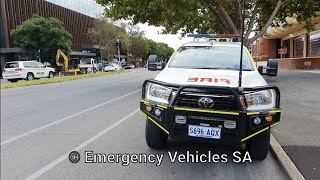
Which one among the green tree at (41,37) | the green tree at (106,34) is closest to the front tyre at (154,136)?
the green tree at (41,37)

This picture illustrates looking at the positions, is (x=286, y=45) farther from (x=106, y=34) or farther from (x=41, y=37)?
(x=41, y=37)

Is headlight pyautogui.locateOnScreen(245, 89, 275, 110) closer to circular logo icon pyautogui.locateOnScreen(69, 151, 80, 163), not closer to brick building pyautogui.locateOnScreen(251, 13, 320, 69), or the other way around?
circular logo icon pyautogui.locateOnScreen(69, 151, 80, 163)

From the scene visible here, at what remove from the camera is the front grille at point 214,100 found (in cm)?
A: 514

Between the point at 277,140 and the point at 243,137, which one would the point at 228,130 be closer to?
the point at 243,137

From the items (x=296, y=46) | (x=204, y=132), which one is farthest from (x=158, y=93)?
(x=296, y=46)

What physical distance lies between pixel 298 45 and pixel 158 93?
44151 mm

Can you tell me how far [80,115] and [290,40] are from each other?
46.0 m

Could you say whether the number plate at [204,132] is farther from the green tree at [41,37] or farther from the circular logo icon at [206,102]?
the green tree at [41,37]

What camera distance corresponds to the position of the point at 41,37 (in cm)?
5516

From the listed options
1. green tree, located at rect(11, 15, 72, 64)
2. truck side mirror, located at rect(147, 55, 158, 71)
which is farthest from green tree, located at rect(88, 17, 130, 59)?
truck side mirror, located at rect(147, 55, 158, 71)

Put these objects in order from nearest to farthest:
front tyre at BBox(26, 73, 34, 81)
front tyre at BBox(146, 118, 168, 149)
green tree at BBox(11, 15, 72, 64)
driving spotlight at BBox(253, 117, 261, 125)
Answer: driving spotlight at BBox(253, 117, 261, 125) → front tyre at BBox(146, 118, 168, 149) → front tyre at BBox(26, 73, 34, 81) → green tree at BBox(11, 15, 72, 64)

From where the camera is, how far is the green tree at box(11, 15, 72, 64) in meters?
53.8

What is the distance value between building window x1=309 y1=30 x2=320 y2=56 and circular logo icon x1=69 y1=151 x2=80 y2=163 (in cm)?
Answer: 3453

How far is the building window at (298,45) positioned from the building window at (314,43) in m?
4.17
